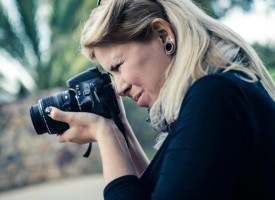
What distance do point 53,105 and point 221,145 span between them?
0.80m

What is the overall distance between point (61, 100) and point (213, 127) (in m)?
→ 0.76

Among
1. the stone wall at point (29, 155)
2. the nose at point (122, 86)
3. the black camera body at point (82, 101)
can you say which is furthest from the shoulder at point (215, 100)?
the stone wall at point (29, 155)

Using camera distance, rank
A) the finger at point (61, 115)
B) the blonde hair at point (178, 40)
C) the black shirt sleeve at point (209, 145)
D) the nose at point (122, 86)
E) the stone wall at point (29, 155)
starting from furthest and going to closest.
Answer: the stone wall at point (29, 155), the finger at point (61, 115), the nose at point (122, 86), the blonde hair at point (178, 40), the black shirt sleeve at point (209, 145)

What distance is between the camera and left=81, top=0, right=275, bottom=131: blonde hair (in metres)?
1.24

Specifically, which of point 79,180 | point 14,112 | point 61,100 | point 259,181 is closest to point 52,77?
point 14,112

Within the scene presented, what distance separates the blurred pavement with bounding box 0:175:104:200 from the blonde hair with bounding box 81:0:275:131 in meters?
4.53

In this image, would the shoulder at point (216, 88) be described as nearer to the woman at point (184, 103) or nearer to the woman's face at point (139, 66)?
the woman at point (184, 103)

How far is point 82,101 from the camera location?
65.7 inches

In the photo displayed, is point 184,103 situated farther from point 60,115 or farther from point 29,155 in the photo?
point 29,155

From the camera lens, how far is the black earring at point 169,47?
1364 mm

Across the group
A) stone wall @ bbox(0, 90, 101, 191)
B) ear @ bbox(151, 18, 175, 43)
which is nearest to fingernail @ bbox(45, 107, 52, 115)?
ear @ bbox(151, 18, 175, 43)

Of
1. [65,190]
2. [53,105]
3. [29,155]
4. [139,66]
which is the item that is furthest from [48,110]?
[29,155]

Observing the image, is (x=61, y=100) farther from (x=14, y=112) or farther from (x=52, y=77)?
(x=52, y=77)

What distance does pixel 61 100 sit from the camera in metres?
1.69
